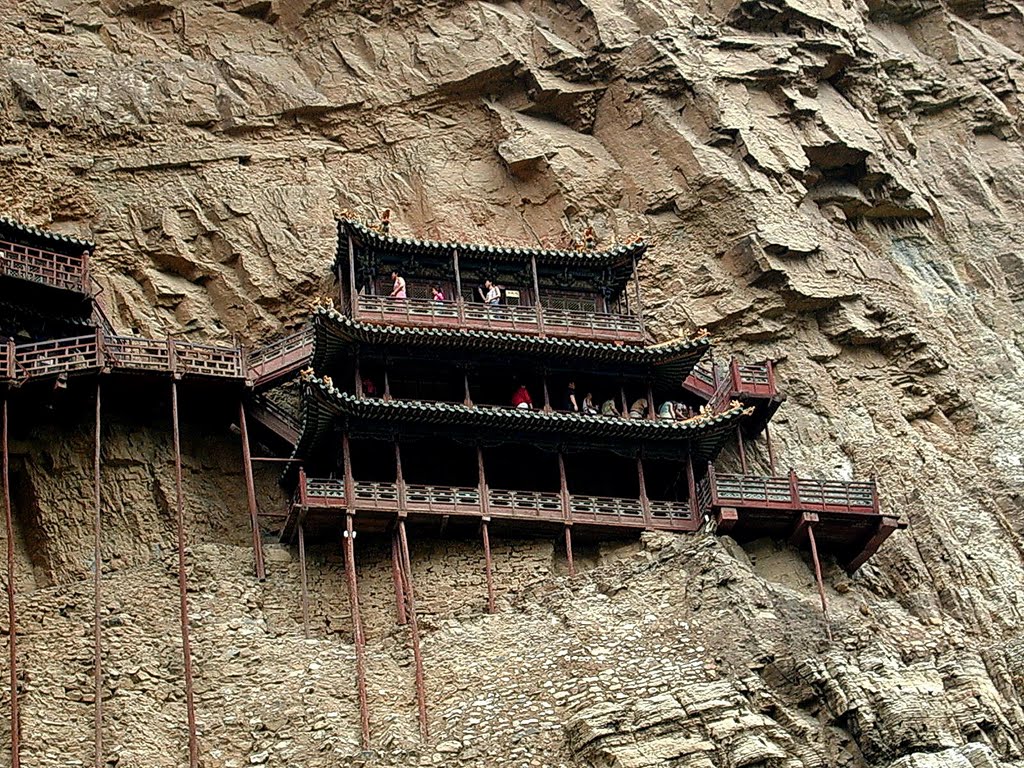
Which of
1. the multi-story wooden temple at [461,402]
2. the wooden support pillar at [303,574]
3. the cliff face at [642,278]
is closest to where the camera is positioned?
the cliff face at [642,278]

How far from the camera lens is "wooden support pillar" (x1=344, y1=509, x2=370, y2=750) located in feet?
109

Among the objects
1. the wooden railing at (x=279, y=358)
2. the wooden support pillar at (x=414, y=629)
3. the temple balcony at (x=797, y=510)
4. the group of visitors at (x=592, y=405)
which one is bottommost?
the wooden support pillar at (x=414, y=629)

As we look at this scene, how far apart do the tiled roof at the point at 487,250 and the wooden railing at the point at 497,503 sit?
23.6ft

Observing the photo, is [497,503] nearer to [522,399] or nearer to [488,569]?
[488,569]

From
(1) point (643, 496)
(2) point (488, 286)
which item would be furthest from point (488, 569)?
(2) point (488, 286)

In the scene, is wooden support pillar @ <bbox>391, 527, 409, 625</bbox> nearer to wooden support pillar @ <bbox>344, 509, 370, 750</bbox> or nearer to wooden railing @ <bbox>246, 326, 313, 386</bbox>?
wooden support pillar @ <bbox>344, 509, 370, 750</bbox>

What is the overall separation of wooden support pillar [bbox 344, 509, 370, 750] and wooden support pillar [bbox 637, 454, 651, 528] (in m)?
6.73

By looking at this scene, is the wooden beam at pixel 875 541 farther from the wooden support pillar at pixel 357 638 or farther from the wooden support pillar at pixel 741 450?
the wooden support pillar at pixel 357 638

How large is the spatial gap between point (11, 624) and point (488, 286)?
52.2 ft

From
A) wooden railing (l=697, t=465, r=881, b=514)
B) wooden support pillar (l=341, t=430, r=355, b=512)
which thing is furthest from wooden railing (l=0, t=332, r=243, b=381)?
wooden railing (l=697, t=465, r=881, b=514)

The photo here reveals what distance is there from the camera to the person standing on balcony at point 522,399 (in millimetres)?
41188

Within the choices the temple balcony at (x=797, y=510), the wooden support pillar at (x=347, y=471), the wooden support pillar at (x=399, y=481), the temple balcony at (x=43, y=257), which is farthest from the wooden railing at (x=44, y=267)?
the temple balcony at (x=797, y=510)

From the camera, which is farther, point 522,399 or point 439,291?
point 439,291

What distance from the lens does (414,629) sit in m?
35.1
